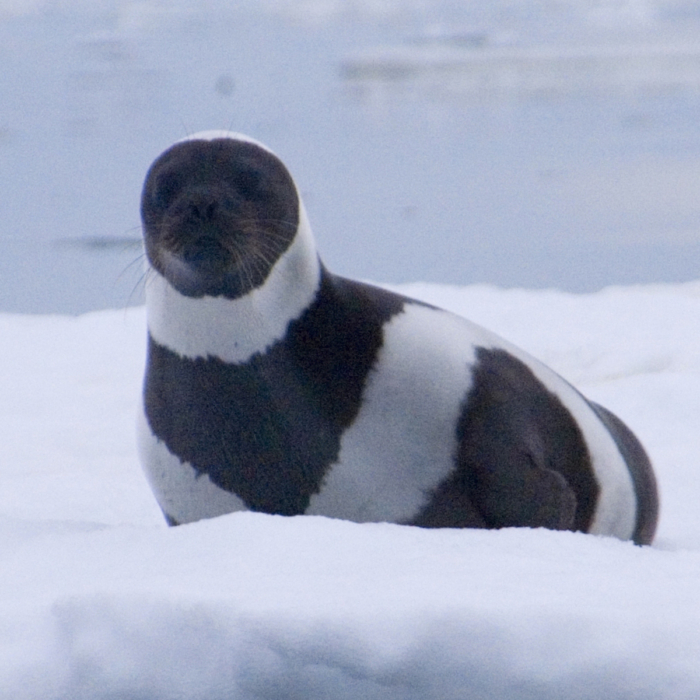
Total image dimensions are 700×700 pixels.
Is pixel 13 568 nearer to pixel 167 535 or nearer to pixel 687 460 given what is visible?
pixel 167 535

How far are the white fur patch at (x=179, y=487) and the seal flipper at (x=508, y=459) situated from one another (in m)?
0.34

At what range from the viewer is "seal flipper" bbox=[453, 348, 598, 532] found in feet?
6.17

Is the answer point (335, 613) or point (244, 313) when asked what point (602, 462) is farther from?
point (335, 613)

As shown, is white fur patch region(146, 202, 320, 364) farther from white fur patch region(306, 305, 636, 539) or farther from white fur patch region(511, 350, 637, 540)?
white fur patch region(511, 350, 637, 540)

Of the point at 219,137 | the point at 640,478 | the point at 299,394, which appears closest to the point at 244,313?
the point at 299,394

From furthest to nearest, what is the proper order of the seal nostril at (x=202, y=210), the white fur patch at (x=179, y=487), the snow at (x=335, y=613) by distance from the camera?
the white fur patch at (x=179, y=487), the seal nostril at (x=202, y=210), the snow at (x=335, y=613)

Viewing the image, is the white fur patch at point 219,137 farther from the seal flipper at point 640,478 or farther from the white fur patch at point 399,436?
the seal flipper at point 640,478

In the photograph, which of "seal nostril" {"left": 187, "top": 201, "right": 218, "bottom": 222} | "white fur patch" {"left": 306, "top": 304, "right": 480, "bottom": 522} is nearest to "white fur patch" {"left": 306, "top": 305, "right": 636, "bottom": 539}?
"white fur patch" {"left": 306, "top": 304, "right": 480, "bottom": 522}

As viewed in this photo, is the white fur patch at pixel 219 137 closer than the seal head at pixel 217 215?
No

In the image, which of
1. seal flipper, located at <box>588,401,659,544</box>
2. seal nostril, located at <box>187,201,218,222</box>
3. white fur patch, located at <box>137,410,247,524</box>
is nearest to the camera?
seal nostril, located at <box>187,201,218,222</box>

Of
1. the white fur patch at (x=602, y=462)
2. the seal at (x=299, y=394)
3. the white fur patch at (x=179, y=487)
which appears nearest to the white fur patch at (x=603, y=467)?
the white fur patch at (x=602, y=462)

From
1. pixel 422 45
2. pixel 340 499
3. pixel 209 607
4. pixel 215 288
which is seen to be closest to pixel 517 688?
pixel 209 607

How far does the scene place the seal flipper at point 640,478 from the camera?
2.18 m

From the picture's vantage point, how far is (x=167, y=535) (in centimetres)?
147
